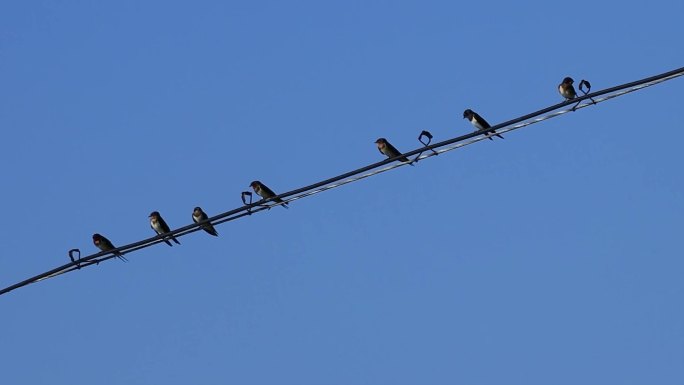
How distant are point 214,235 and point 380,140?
3.26 metres

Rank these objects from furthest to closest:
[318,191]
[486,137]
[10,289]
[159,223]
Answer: [159,223]
[10,289]
[318,191]
[486,137]

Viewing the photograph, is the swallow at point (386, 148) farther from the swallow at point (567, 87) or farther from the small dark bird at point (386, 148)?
the swallow at point (567, 87)

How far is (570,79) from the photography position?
2586cm

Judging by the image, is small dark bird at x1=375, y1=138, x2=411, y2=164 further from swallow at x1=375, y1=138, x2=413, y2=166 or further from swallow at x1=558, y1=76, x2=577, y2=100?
swallow at x1=558, y1=76, x2=577, y2=100

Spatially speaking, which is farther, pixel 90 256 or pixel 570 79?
pixel 570 79

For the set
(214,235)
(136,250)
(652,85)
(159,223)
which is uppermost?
(159,223)

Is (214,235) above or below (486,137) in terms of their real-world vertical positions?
above

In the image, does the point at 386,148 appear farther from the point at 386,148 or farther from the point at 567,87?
the point at 567,87

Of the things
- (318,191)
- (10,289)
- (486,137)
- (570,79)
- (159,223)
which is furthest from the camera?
(159,223)

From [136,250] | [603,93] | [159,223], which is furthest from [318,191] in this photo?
[159,223]

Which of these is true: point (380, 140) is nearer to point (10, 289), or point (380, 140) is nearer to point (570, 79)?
point (570, 79)

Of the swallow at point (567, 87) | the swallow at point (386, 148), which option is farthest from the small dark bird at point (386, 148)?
the swallow at point (567, 87)

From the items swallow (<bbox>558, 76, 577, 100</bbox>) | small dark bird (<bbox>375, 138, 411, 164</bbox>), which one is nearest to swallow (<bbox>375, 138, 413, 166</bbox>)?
small dark bird (<bbox>375, 138, 411, 164</bbox>)

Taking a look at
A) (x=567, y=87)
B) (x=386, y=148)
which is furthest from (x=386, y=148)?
(x=567, y=87)
